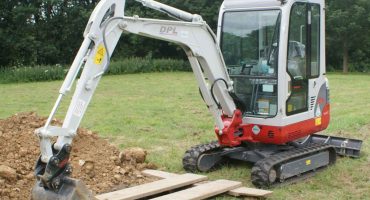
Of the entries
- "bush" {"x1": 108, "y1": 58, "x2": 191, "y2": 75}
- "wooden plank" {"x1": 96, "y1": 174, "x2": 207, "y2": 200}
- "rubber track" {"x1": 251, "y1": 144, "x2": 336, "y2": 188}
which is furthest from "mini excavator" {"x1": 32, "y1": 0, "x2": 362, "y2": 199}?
"bush" {"x1": 108, "y1": 58, "x2": 191, "y2": 75}

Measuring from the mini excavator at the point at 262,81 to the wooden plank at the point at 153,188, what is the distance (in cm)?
66

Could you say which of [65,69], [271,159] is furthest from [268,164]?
[65,69]

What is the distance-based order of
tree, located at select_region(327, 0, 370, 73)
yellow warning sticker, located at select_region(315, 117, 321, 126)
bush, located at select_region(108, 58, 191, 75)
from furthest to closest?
tree, located at select_region(327, 0, 370, 73)
bush, located at select_region(108, 58, 191, 75)
yellow warning sticker, located at select_region(315, 117, 321, 126)

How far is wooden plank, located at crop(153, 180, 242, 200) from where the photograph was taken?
5.79 meters

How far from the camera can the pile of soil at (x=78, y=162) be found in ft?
19.3

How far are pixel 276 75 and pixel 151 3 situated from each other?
2.05 metres

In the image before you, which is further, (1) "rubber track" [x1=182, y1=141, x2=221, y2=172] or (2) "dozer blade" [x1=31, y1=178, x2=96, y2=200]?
(1) "rubber track" [x1=182, y1=141, x2=221, y2=172]

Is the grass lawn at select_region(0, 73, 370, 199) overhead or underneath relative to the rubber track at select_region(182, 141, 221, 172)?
underneath

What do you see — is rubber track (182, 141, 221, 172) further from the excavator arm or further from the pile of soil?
the pile of soil

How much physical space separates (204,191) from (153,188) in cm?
61

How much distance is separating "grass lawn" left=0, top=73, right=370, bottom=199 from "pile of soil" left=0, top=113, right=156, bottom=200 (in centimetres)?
78

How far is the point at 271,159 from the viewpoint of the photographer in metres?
6.62

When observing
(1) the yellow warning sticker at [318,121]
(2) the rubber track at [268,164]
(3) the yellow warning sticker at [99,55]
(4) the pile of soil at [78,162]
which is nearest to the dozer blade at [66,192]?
(4) the pile of soil at [78,162]

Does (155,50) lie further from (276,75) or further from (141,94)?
(276,75)
